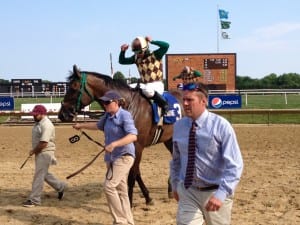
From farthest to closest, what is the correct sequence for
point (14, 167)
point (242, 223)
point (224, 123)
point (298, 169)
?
point (14, 167), point (298, 169), point (242, 223), point (224, 123)

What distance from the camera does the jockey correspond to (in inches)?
297

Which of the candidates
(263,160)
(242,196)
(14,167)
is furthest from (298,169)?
(14,167)

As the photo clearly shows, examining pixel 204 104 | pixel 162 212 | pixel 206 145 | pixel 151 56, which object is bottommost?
pixel 162 212

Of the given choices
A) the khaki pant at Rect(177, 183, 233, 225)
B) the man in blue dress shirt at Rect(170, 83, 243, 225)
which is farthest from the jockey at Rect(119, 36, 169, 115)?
the khaki pant at Rect(177, 183, 233, 225)

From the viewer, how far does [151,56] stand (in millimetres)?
7680

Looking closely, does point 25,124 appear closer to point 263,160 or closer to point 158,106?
point 263,160

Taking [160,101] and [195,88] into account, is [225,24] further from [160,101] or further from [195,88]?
[195,88]

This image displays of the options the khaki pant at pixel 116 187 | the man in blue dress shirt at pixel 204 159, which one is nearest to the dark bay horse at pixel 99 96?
the khaki pant at pixel 116 187

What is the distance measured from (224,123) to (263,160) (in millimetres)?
8336

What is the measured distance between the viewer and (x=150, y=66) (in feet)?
25.3

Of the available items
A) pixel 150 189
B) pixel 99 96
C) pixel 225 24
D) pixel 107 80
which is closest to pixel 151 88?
pixel 107 80

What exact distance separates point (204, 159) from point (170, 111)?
13.1 feet

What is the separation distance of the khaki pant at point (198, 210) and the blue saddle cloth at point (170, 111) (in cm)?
354

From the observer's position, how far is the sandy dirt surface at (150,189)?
6.81m
